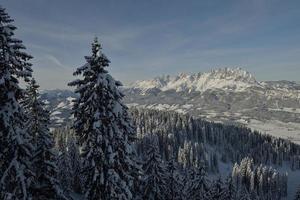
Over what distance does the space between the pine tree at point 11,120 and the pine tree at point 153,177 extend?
83.6ft

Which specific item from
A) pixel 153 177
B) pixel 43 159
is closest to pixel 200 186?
pixel 153 177

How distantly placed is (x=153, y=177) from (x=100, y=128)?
2222cm

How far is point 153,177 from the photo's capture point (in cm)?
Result: 4441

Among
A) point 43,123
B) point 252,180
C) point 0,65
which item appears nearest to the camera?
point 0,65

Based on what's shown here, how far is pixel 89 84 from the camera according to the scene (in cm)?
2461

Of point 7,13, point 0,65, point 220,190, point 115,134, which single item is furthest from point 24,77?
point 220,190

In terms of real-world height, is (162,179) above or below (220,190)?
above

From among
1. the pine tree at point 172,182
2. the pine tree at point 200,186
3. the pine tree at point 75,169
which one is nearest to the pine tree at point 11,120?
the pine tree at point 172,182

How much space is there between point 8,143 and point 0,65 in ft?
15.3

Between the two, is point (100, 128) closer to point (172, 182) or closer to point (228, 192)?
point (172, 182)

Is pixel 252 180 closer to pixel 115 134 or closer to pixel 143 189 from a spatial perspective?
pixel 143 189

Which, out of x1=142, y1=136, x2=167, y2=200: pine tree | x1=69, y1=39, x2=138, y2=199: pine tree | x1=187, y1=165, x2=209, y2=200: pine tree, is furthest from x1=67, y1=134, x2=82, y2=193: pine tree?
x1=69, y1=39, x2=138, y2=199: pine tree

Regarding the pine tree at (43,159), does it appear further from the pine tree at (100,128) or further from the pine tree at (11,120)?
the pine tree at (11,120)

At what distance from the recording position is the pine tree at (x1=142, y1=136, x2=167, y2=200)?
44.2m
